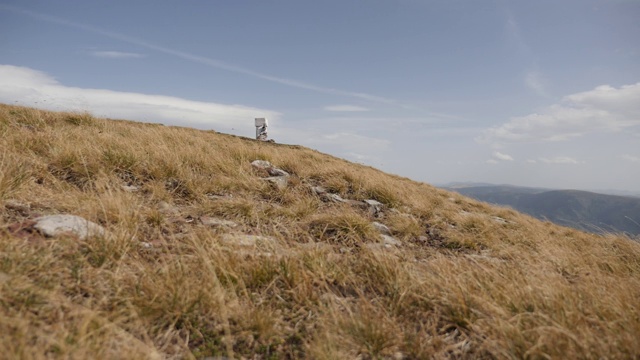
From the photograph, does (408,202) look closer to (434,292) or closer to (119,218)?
(434,292)

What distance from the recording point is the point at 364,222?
4.79 meters

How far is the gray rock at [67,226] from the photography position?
2986mm

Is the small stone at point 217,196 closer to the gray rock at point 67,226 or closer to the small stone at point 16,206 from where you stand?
the gray rock at point 67,226

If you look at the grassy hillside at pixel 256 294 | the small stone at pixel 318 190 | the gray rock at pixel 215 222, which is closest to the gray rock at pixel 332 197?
the small stone at pixel 318 190

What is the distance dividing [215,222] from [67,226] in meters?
1.66

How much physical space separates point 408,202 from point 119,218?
19.5 feet

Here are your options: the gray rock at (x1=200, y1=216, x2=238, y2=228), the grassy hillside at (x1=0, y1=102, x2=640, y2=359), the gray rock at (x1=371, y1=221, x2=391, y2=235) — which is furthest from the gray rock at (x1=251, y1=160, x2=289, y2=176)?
the gray rock at (x1=200, y1=216, x2=238, y2=228)

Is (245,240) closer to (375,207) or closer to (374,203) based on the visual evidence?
(375,207)

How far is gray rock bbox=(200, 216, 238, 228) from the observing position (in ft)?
14.0

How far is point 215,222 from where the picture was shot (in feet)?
14.3

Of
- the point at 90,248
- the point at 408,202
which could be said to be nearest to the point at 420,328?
the point at 90,248

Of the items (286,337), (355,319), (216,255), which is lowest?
(286,337)

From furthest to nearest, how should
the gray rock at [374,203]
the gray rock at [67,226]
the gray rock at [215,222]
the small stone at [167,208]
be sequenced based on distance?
the gray rock at [374,203], the small stone at [167,208], the gray rock at [215,222], the gray rock at [67,226]

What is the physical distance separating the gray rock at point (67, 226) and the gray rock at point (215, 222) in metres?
1.33
